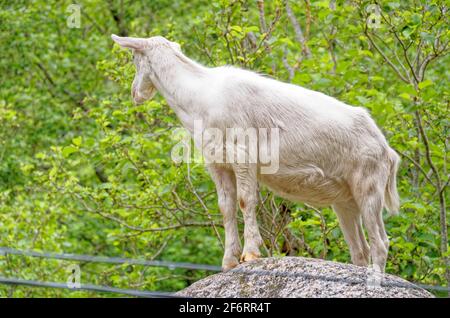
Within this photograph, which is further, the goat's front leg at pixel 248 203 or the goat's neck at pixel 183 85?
the goat's neck at pixel 183 85

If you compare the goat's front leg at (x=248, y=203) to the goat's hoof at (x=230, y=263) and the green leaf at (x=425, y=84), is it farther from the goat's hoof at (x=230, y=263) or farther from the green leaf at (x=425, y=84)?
the green leaf at (x=425, y=84)

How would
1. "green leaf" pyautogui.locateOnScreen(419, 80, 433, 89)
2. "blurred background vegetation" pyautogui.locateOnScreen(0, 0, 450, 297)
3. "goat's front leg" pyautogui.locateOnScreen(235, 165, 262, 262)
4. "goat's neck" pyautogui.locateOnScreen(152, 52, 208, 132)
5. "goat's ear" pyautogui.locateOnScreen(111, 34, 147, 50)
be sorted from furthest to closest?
"blurred background vegetation" pyautogui.locateOnScreen(0, 0, 450, 297) → "green leaf" pyautogui.locateOnScreen(419, 80, 433, 89) → "goat's ear" pyautogui.locateOnScreen(111, 34, 147, 50) → "goat's neck" pyautogui.locateOnScreen(152, 52, 208, 132) → "goat's front leg" pyautogui.locateOnScreen(235, 165, 262, 262)

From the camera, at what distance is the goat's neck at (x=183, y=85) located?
8.81m

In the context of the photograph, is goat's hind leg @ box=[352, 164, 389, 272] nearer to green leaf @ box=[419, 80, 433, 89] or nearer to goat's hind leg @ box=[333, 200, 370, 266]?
goat's hind leg @ box=[333, 200, 370, 266]

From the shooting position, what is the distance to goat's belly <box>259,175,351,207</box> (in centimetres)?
868

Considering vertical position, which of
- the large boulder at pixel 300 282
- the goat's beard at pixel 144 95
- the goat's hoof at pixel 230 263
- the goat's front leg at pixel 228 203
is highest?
the goat's beard at pixel 144 95

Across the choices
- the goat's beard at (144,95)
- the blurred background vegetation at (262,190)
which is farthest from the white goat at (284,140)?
the blurred background vegetation at (262,190)

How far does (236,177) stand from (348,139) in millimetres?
1039

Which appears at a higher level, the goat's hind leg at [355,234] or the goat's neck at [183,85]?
the goat's neck at [183,85]

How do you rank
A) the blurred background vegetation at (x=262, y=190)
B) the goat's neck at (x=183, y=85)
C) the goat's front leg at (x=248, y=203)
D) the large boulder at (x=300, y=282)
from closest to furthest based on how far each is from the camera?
the large boulder at (x=300, y=282) → the goat's front leg at (x=248, y=203) → the goat's neck at (x=183, y=85) → the blurred background vegetation at (x=262, y=190)

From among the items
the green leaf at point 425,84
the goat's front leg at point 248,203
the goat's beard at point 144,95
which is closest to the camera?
the goat's front leg at point 248,203

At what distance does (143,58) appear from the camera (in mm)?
9031

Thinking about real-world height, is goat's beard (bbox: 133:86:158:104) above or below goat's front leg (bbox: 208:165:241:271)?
above

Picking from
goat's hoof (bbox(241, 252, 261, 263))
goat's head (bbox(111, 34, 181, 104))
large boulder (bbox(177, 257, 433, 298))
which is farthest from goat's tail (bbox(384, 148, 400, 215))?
goat's head (bbox(111, 34, 181, 104))
